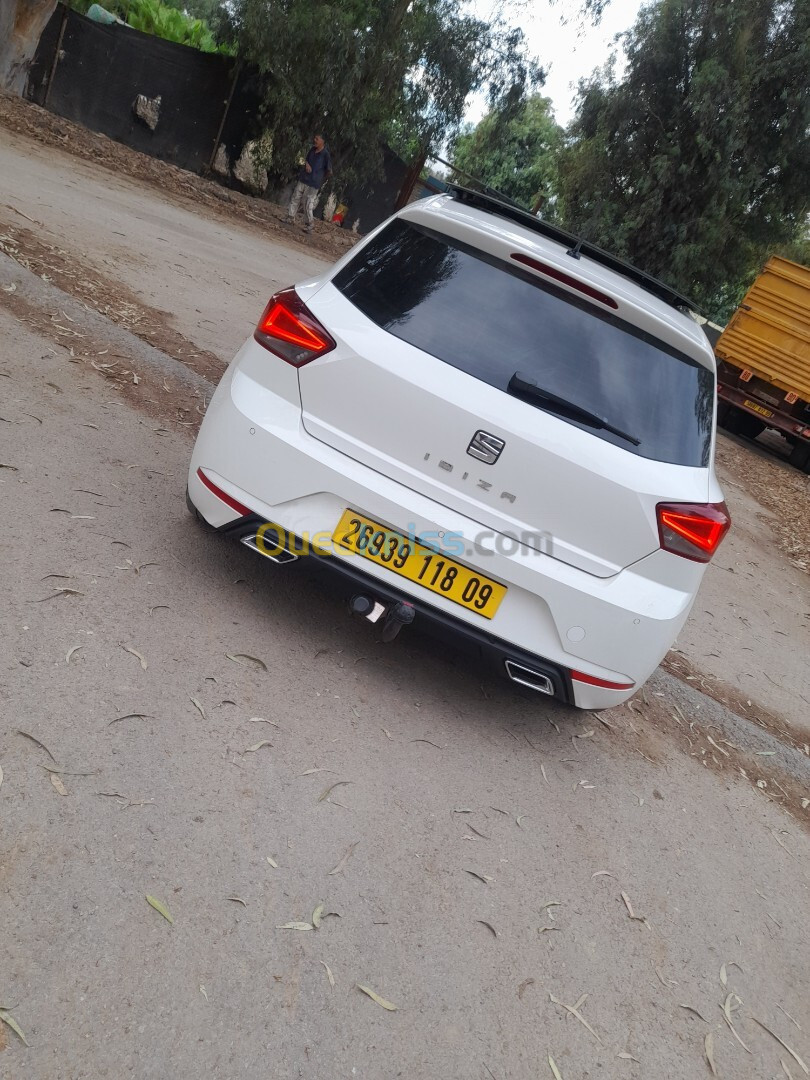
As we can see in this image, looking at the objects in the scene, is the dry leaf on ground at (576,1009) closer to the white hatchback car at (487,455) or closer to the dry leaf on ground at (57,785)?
the white hatchback car at (487,455)

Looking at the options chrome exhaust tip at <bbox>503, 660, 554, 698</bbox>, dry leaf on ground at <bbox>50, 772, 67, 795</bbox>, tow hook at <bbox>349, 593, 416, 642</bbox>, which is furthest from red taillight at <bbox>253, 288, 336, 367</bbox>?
dry leaf on ground at <bbox>50, 772, 67, 795</bbox>

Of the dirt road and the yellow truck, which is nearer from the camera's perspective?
the dirt road

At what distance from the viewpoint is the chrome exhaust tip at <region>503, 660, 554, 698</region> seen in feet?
11.8

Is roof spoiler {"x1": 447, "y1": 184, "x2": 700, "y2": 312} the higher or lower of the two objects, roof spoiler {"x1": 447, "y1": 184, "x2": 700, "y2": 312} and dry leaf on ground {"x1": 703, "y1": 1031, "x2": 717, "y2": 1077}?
the higher

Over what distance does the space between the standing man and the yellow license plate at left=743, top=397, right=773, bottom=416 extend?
30.5 ft

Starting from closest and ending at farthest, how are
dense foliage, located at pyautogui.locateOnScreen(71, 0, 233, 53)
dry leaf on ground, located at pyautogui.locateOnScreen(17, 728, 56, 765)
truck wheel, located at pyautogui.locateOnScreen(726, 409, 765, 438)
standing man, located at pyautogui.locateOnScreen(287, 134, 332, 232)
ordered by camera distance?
dry leaf on ground, located at pyautogui.locateOnScreen(17, 728, 56, 765) → standing man, located at pyautogui.locateOnScreen(287, 134, 332, 232) → truck wheel, located at pyautogui.locateOnScreen(726, 409, 765, 438) → dense foliage, located at pyautogui.locateOnScreen(71, 0, 233, 53)

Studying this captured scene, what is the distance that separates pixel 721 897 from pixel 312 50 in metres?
17.8

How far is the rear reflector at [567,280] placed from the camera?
12.0 feet

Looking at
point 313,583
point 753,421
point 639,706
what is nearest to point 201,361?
point 313,583

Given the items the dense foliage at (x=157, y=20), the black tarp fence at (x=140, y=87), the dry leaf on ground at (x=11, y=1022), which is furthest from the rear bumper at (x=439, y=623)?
the dense foliage at (x=157, y=20)

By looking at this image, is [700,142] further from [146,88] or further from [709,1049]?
[709,1049]

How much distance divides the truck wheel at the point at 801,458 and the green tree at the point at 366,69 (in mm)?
9230

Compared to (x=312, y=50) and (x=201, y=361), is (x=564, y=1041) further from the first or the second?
(x=312, y=50)

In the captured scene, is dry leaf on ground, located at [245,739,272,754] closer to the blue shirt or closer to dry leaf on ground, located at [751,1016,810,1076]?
dry leaf on ground, located at [751,1016,810,1076]
